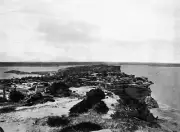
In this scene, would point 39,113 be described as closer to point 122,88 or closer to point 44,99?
point 44,99

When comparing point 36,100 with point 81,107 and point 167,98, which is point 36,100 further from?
point 167,98

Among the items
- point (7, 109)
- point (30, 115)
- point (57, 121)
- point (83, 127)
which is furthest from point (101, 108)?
point (7, 109)

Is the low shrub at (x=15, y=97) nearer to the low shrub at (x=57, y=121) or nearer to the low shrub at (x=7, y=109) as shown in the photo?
the low shrub at (x=7, y=109)

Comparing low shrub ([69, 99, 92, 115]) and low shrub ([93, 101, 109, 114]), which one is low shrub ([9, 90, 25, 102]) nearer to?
low shrub ([69, 99, 92, 115])

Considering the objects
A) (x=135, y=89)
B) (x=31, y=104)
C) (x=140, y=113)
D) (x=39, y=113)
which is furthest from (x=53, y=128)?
(x=135, y=89)

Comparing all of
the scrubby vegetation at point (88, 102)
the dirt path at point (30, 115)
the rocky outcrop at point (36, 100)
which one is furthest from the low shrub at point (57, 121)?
the rocky outcrop at point (36, 100)

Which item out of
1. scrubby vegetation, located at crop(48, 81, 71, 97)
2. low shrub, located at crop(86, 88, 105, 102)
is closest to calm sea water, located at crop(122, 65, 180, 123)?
low shrub, located at crop(86, 88, 105, 102)
